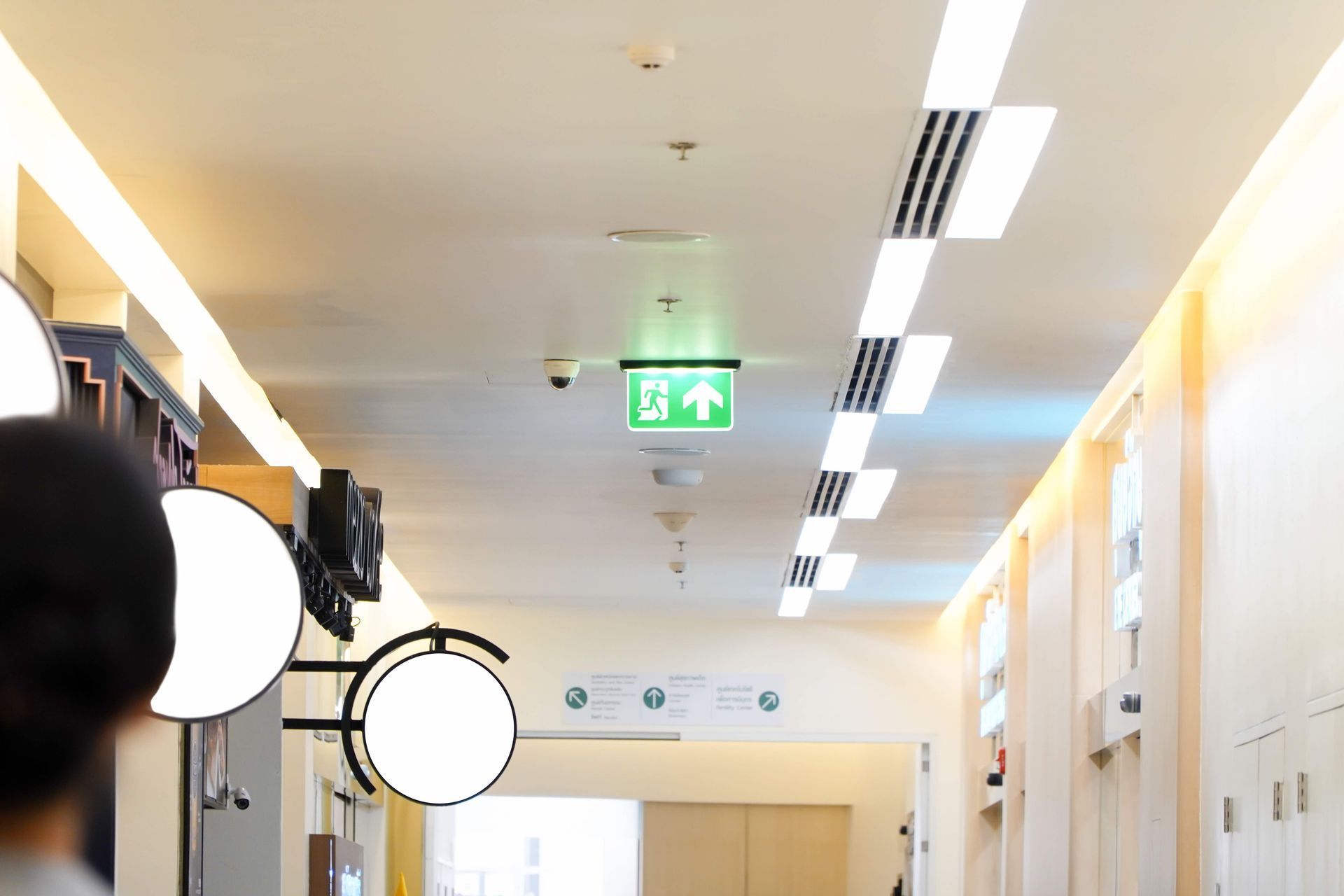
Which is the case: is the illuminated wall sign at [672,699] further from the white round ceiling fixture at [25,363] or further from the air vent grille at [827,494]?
the white round ceiling fixture at [25,363]

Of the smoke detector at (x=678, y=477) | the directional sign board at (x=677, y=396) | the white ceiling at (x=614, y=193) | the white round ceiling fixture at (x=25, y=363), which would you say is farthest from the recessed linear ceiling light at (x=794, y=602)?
the white round ceiling fixture at (x=25, y=363)

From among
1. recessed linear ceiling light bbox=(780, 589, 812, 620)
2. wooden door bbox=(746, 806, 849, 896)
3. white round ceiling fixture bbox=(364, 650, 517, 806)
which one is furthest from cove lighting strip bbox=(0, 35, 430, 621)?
wooden door bbox=(746, 806, 849, 896)

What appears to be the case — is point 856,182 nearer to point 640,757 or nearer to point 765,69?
point 765,69

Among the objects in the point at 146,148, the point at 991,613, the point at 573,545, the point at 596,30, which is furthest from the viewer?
the point at 991,613

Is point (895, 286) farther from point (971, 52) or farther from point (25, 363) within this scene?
point (25, 363)

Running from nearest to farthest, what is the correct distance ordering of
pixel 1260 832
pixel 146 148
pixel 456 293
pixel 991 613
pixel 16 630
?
1. pixel 16 630
2. pixel 146 148
3. pixel 1260 832
4. pixel 456 293
5. pixel 991 613

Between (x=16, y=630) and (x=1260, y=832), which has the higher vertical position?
(x=16, y=630)

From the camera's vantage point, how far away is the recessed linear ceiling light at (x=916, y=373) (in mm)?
7383

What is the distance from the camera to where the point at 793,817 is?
61.5ft

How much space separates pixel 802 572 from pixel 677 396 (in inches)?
211

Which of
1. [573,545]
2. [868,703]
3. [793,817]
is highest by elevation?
[573,545]

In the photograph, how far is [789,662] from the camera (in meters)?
15.2

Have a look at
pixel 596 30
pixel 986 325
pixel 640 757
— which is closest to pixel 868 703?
pixel 640 757

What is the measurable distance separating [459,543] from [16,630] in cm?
1119
